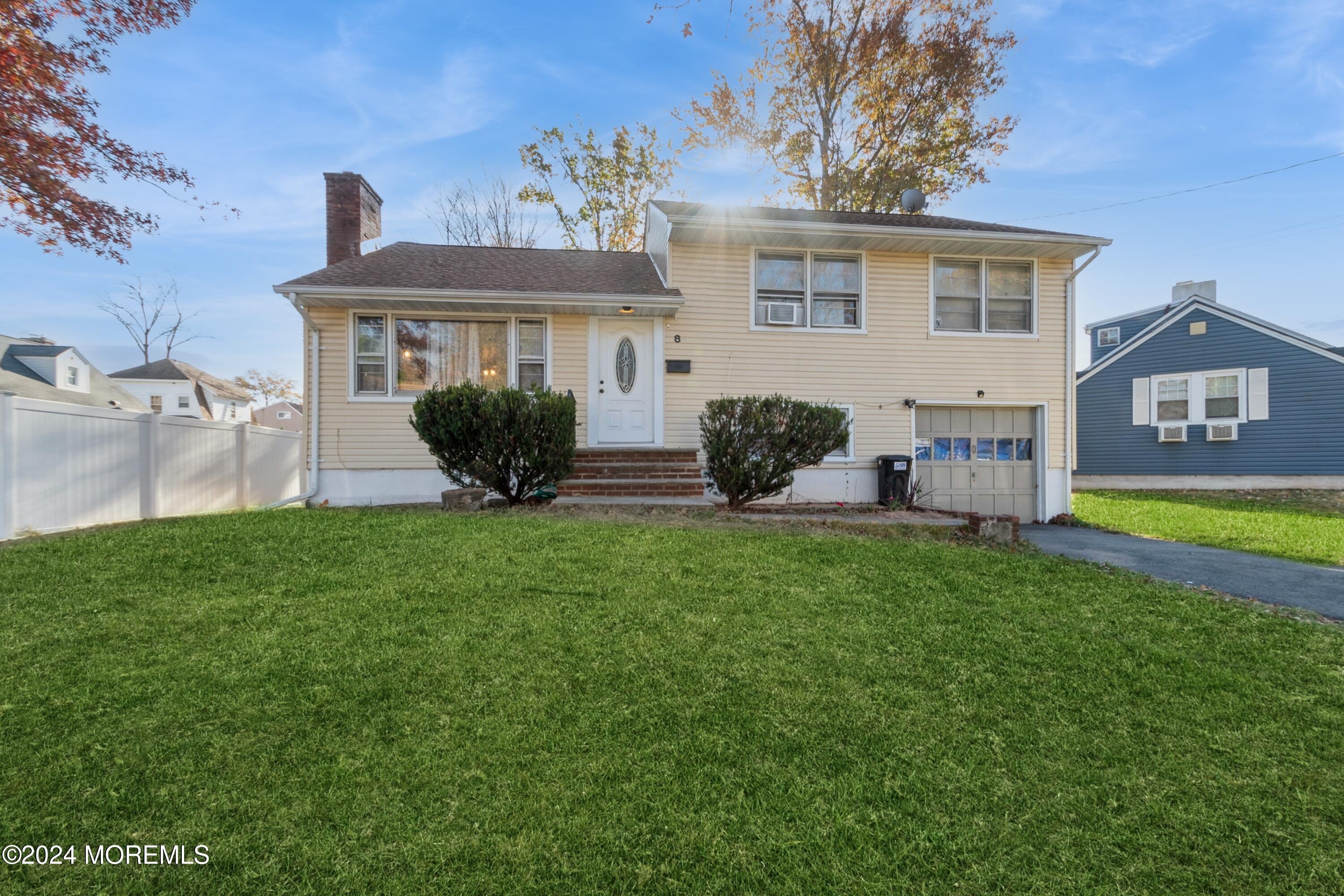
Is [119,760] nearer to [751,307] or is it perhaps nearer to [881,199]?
[751,307]

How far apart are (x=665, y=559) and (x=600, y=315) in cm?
579

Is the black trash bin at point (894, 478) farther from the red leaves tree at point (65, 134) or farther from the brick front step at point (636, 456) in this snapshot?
the red leaves tree at point (65, 134)

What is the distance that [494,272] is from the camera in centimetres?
1022

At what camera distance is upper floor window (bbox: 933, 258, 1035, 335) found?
10312mm

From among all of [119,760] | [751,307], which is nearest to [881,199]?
[751,307]

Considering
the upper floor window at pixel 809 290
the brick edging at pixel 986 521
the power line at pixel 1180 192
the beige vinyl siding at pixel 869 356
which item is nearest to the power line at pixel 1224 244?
the power line at pixel 1180 192

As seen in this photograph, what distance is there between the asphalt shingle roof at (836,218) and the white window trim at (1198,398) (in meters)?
8.74

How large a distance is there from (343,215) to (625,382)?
6.29m

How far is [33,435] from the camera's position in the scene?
629 centimetres

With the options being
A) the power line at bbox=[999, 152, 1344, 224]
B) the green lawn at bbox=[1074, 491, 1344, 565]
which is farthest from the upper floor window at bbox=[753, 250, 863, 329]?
the green lawn at bbox=[1074, 491, 1344, 565]

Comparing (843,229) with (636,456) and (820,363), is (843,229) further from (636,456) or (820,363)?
(636,456)

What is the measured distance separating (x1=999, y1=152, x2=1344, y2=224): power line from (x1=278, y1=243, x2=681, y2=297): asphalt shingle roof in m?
8.36

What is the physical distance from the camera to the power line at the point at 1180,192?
43.8 feet
